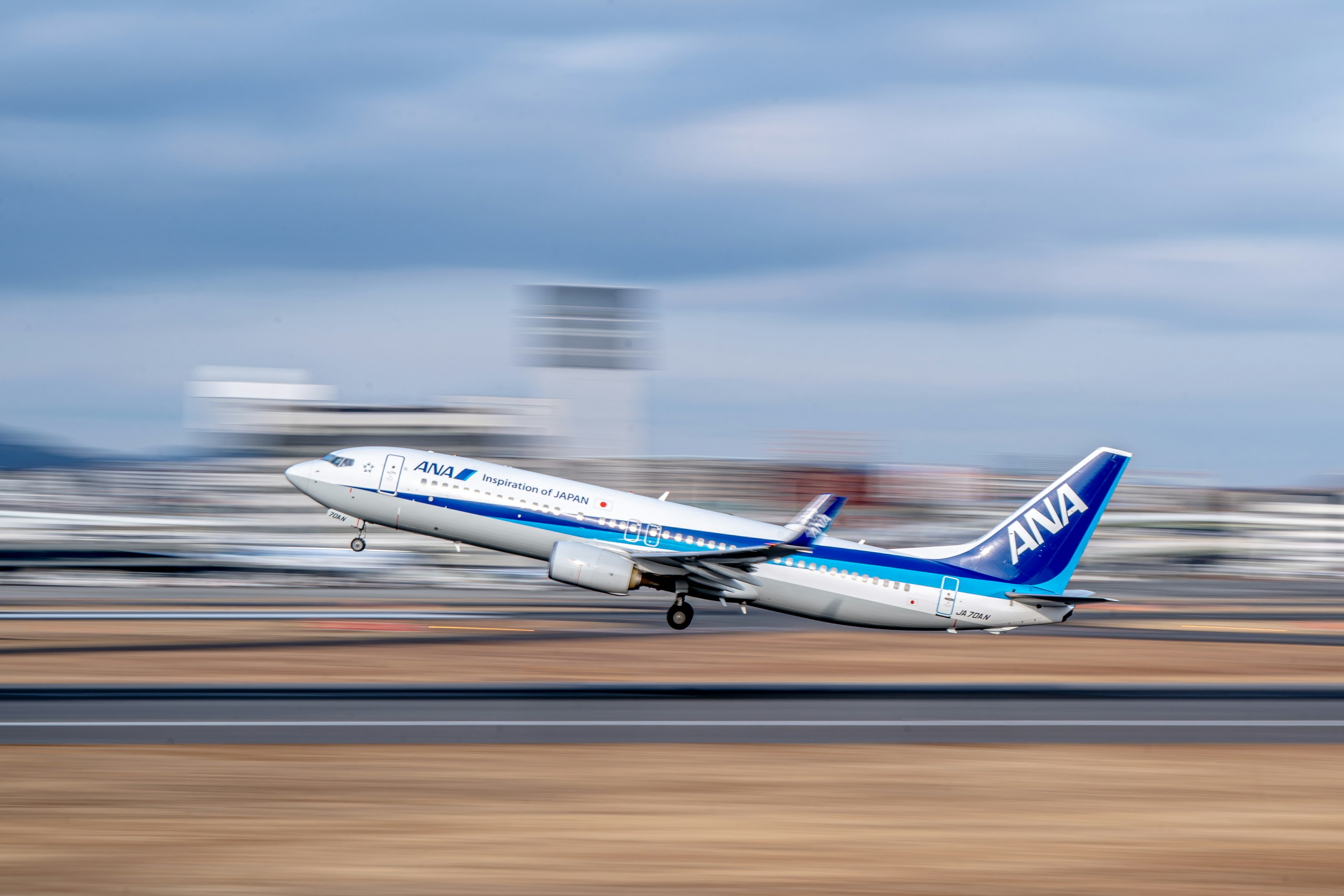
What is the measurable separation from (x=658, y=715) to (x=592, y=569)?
13.6 metres

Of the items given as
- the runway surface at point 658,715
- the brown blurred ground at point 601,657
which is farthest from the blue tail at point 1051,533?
the runway surface at point 658,715

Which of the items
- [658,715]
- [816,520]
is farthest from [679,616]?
[658,715]

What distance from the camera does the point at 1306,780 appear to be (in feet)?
72.8

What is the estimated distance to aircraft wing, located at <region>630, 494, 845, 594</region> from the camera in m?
41.2

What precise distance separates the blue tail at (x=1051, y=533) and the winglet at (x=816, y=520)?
5.03 m

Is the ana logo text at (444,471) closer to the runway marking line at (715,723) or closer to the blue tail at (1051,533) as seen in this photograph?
the blue tail at (1051,533)

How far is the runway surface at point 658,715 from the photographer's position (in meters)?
24.8

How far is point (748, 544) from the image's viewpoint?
43031mm

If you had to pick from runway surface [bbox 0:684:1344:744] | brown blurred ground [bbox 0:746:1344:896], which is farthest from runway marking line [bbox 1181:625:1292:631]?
brown blurred ground [bbox 0:746:1344:896]

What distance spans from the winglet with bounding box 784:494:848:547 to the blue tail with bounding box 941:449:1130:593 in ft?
16.5

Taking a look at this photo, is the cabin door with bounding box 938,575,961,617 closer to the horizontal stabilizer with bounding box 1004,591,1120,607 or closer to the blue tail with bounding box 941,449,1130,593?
the blue tail with bounding box 941,449,1130,593

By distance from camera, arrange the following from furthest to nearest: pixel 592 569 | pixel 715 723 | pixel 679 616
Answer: pixel 679 616 → pixel 592 569 → pixel 715 723

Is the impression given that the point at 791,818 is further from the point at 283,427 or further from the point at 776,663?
the point at 283,427

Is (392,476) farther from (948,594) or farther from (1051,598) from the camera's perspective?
(1051,598)
